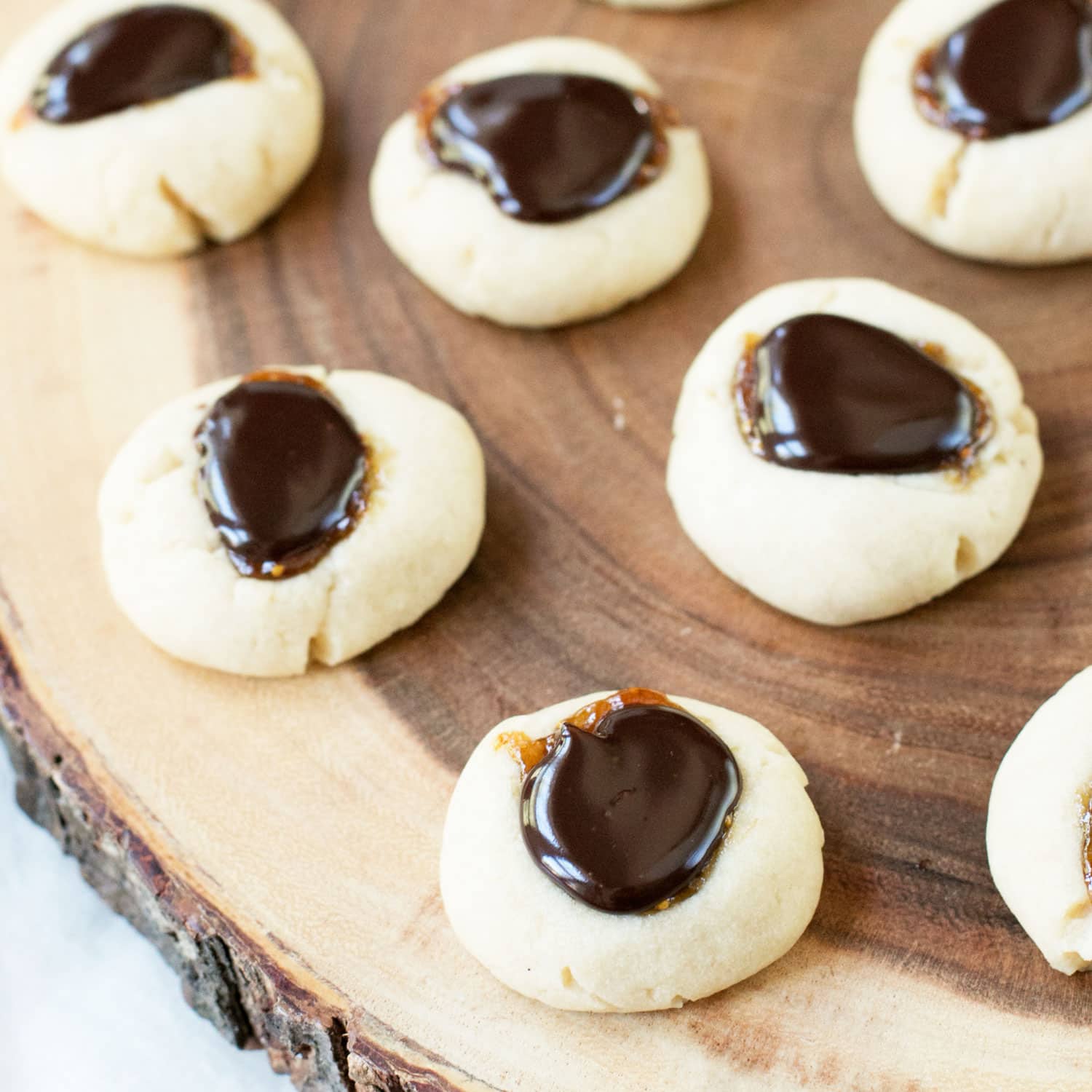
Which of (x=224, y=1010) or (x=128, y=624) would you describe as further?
(x=128, y=624)

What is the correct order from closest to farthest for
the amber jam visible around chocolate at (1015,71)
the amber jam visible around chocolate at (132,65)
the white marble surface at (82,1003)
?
the white marble surface at (82,1003) → the amber jam visible around chocolate at (1015,71) → the amber jam visible around chocolate at (132,65)

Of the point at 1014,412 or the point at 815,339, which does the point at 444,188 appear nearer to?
the point at 815,339

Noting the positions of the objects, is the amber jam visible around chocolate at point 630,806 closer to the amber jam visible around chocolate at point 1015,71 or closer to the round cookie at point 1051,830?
the round cookie at point 1051,830

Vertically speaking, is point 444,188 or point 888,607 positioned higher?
point 444,188

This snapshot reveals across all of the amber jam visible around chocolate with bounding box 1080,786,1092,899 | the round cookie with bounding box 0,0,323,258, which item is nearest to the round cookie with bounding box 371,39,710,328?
the round cookie with bounding box 0,0,323,258

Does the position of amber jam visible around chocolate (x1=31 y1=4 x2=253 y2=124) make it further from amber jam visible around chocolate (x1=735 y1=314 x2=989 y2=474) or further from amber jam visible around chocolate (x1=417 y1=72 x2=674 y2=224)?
amber jam visible around chocolate (x1=735 y1=314 x2=989 y2=474)

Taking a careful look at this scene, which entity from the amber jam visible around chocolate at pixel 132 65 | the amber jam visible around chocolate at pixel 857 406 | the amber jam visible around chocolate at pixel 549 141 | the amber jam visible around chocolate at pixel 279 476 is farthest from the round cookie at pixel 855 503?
the amber jam visible around chocolate at pixel 132 65

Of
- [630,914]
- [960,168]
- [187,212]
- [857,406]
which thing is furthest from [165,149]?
[630,914]

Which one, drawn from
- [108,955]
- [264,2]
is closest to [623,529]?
[108,955]
